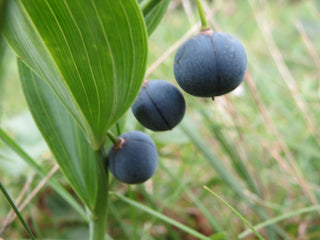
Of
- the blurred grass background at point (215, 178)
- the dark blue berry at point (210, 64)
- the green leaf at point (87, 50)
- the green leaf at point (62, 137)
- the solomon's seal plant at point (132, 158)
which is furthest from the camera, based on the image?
the blurred grass background at point (215, 178)

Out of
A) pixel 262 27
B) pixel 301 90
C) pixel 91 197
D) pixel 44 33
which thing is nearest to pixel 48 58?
pixel 44 33

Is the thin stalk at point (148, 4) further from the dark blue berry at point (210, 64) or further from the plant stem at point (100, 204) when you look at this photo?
the plant stem at point (100, 204)

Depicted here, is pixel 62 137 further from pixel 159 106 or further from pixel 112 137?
pixel 159 106

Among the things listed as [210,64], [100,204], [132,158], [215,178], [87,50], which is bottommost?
[215,178]

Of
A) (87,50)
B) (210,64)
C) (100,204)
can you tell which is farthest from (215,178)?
(87,50)

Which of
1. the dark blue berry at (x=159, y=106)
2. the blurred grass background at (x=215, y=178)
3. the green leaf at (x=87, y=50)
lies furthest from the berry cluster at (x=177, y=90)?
the blurred grass background at (x=215, y=178)
